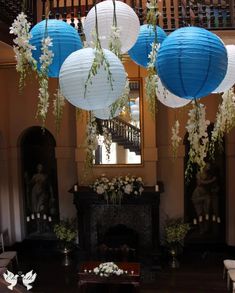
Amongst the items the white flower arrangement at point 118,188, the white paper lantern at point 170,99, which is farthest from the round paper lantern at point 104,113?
the white flower arrangement at point 118,188

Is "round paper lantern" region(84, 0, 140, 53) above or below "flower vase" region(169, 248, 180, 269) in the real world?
above

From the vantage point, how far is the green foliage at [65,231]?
345 inches

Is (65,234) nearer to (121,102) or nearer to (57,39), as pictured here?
(121,102)

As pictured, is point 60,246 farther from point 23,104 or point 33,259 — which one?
point 23,104

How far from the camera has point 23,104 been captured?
946 cm

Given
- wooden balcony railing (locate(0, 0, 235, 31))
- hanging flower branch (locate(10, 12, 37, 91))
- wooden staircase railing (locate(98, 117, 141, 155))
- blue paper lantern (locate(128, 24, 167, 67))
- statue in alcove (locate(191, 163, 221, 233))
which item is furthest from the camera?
statue in alcove (locate(191, 163, 221, 233))

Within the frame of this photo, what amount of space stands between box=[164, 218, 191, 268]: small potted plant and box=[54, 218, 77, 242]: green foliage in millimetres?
2127

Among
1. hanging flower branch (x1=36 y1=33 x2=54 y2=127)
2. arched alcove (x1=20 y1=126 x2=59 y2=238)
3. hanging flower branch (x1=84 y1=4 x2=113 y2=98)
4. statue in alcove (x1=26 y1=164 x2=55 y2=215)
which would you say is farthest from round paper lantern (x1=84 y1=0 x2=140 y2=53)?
statue in alcove (x1=26 y1=164 x2=55 y2=215)

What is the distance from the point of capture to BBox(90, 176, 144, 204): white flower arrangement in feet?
27.0

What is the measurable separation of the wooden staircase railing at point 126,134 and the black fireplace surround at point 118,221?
1.00 meters

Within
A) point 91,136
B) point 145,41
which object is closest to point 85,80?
point 91,136

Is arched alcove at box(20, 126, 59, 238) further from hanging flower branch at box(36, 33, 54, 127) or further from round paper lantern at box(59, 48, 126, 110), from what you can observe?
round paper lantern at box(59, 48, 126, 110)

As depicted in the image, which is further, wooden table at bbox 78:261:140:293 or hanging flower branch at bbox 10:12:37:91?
wooden table at bbox 78:261:140:293

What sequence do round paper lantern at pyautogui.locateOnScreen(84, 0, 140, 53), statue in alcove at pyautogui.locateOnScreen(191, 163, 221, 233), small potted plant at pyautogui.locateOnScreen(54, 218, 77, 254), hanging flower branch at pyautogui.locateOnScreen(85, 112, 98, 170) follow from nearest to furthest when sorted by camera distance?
round paper lantern at pyautogui.locateOnScreen(84, 0, 140, 53) < hanging flower branch at pyautogui.locateOnScreen(85, 112, 98, 170) < small potted plant at pyautogui.locateOnScreen(54, 218, 77, 254) < statue in alcove at pyautogui.locateOnScreen(191, 163, 221, 233)
